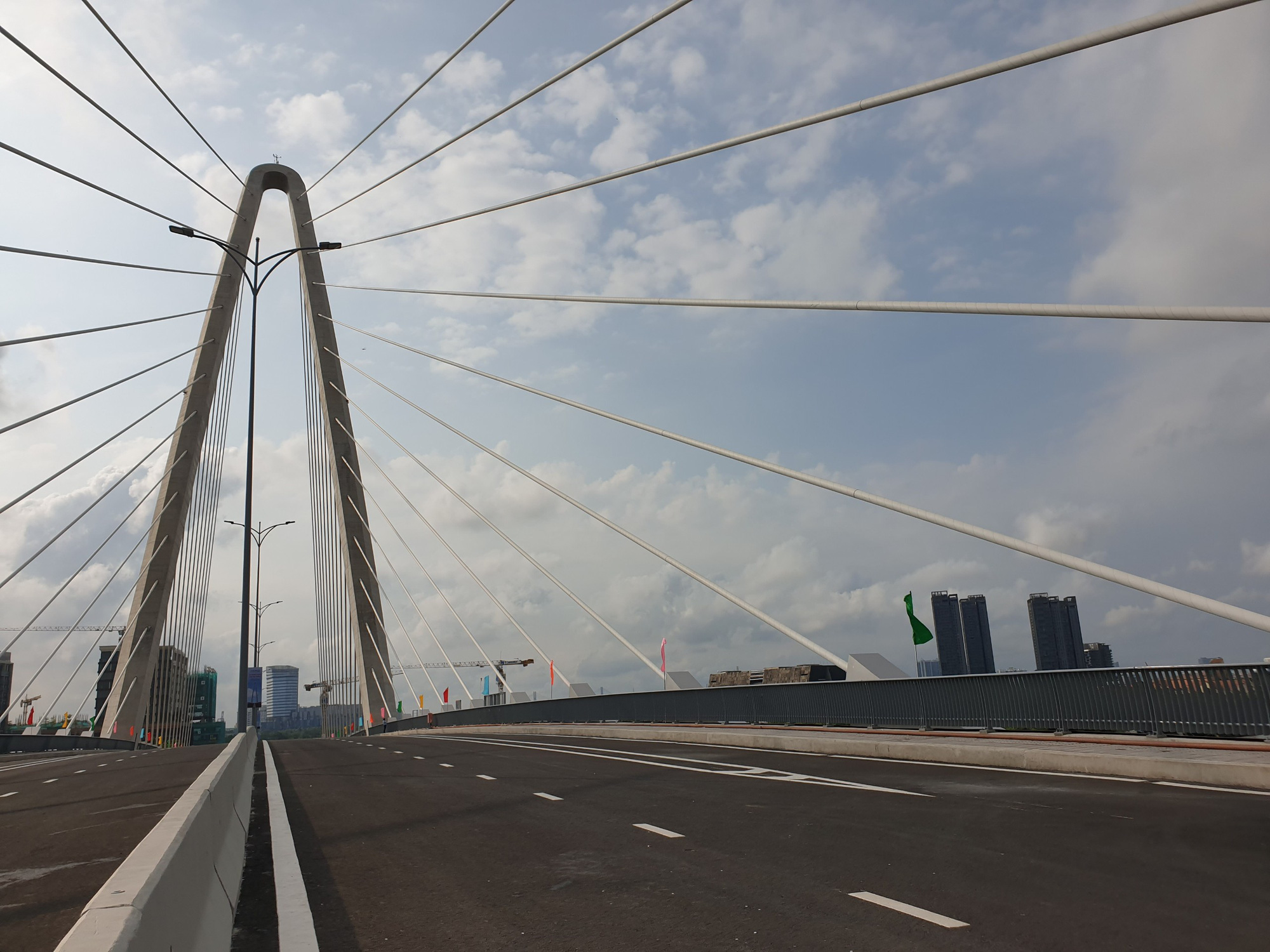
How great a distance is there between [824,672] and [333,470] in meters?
21.9

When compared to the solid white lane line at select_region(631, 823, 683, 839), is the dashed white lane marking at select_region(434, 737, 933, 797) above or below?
below

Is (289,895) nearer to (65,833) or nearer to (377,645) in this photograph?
(65,833)

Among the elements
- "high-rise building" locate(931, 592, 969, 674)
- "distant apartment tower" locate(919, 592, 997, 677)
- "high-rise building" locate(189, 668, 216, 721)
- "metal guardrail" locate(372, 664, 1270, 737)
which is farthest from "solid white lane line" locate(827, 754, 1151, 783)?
"high-rise building" locate(189, 668, 216, 721)

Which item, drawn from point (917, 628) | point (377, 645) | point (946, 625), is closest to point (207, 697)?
point (946, 625)

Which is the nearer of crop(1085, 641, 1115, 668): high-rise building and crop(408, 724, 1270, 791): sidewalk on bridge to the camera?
crop(408, 724, 1270, 791): sidewalk on bridge

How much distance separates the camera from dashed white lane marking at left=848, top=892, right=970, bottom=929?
555 centimetres

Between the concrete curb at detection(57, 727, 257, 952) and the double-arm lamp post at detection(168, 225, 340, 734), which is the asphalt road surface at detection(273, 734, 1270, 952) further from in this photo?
the double-arm lamp post at detection(168, 225, 340, 734)

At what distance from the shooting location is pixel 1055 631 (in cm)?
6981

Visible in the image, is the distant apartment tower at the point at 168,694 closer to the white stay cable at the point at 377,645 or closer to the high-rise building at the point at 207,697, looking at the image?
the white stay cable at the point at 377,645

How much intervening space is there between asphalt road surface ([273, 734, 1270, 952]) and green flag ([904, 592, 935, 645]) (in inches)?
315

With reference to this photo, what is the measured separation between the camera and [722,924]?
578cm

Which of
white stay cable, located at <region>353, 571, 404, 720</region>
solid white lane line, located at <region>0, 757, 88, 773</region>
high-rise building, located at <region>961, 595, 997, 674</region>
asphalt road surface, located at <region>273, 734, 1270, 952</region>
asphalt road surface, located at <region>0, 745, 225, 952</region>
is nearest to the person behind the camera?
asphalt road surface, located at <region>273, 734, 1270, 952</region>

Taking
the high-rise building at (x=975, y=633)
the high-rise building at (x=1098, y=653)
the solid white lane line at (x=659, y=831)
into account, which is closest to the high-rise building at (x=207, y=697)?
the high-rise building at (x=975, y=633)

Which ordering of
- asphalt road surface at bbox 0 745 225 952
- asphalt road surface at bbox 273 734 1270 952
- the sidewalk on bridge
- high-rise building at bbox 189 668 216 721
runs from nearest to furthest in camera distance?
asphalt road surface at bbox 273 734 1270 952, asphalt road surface at bbox 0 745 225 952, the sidewalk on bridge, high-rise building at bbox 189 668 216 721
